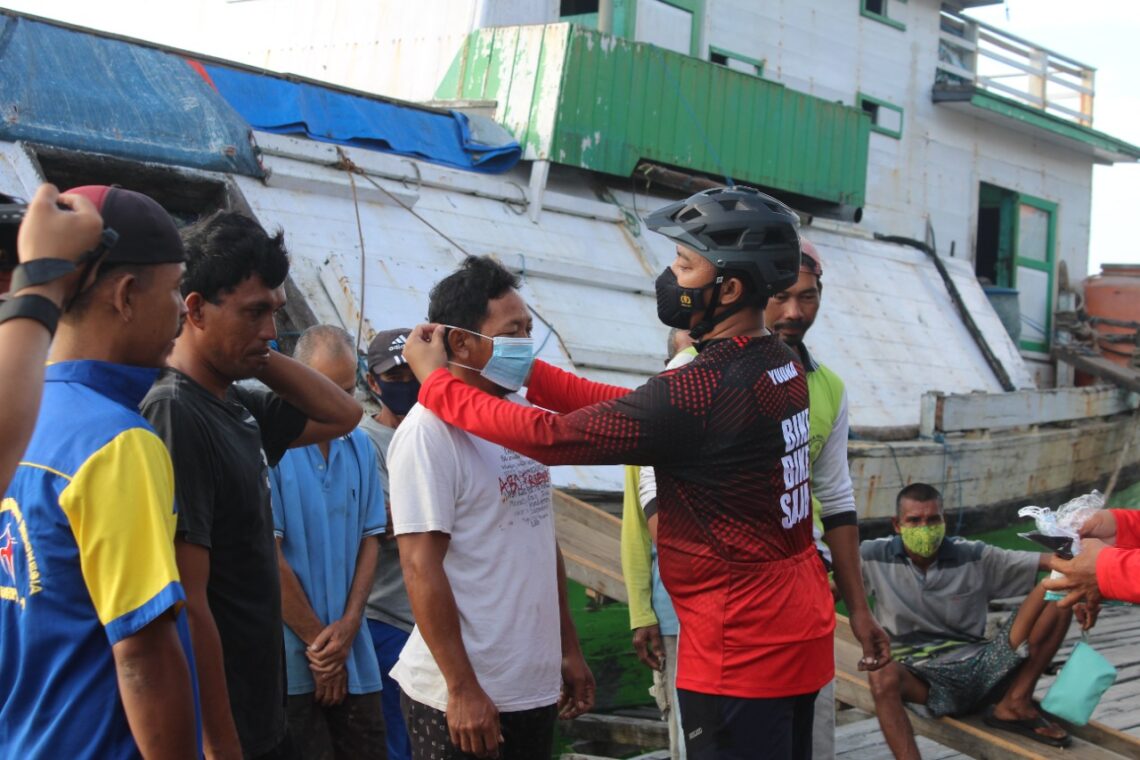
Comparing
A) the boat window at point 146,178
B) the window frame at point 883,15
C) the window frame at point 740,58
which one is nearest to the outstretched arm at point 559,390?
the boat window at point 146,178

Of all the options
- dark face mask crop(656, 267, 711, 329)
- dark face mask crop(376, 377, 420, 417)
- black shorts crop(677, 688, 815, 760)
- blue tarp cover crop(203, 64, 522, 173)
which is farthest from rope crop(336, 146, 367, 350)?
black shorts crop(677, 688, 815, 760)

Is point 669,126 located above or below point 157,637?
above

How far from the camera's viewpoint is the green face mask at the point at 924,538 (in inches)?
213

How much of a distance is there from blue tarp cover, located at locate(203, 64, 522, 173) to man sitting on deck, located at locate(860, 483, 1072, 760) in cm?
537

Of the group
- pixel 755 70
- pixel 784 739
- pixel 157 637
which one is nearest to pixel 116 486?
pixel 157 637

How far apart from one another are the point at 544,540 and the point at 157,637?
4.21 ft

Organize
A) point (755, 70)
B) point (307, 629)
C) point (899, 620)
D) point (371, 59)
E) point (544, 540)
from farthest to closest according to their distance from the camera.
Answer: point (755, 70) < point (371, 59) < point (899, 620) < point (307, 629) < point (544, 540)

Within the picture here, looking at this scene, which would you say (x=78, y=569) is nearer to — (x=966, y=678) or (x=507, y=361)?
(x=507, y=361)

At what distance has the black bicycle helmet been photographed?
2.77 meters

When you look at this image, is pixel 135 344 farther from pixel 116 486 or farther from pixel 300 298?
pixel 300 298

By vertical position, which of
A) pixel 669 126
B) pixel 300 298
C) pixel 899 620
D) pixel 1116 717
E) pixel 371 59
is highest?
pixel 371 59

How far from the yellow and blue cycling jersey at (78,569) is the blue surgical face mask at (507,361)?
1159 millimetres

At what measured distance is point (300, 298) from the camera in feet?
25.1

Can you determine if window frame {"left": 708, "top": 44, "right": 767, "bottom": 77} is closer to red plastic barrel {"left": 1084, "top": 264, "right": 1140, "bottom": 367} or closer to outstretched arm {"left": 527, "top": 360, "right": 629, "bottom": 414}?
red plastic barrel {"left": 1084, "top": 264, "right": 1140, "bottom": 367}
